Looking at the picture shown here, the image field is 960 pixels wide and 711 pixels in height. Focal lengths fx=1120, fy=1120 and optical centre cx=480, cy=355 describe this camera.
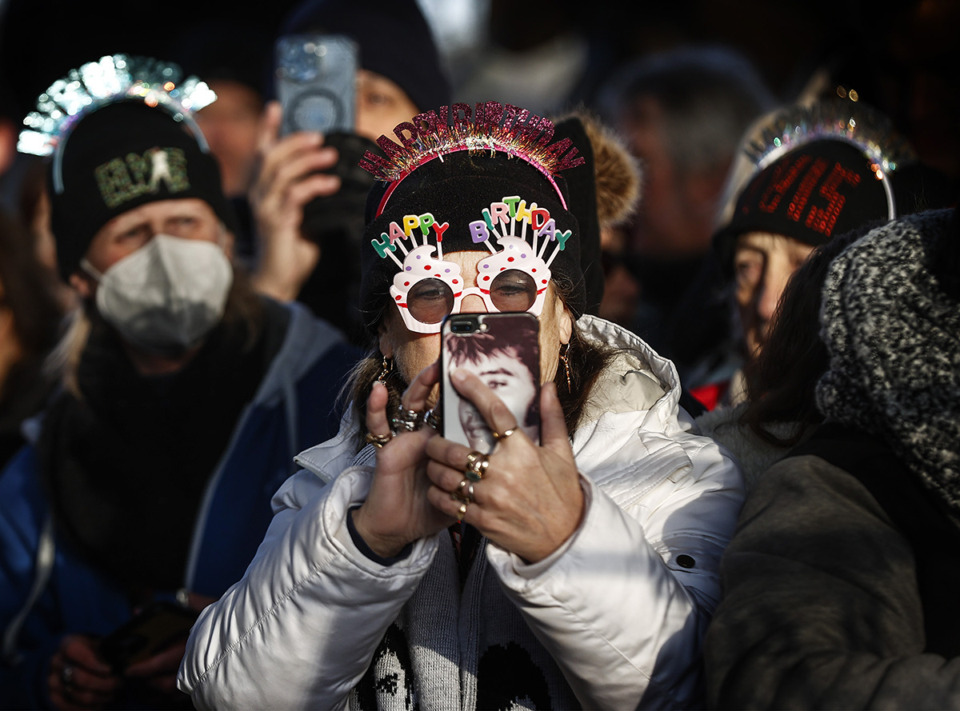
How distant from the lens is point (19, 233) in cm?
470

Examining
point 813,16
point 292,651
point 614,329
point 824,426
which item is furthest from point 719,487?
point 813,16

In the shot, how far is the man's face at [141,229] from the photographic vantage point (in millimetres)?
3703

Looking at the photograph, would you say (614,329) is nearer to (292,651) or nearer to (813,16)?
(292,651)

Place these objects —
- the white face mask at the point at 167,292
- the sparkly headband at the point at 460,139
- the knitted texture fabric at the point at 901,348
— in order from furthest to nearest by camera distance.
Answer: the white face mask at the point at 167,292 < the sparkly headband at the point at 460,139 < the knitted texture fabric at the point at 901,348

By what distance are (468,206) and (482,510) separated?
0.71 meters

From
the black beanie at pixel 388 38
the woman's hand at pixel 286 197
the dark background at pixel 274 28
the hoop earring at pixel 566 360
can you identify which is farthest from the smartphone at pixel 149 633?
the dark background at pixel 274 28

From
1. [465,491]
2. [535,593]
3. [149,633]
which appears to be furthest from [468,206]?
[149,633]

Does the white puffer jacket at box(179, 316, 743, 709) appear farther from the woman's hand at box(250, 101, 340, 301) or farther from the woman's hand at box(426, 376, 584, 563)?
the woman's hand at box(250, 101, 340, 301)

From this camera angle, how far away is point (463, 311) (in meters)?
2.12

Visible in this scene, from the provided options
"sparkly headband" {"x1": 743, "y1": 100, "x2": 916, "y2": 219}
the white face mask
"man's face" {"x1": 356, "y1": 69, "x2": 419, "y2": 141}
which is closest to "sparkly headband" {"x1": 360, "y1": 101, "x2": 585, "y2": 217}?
"sparkly headband" {"x1": 743, "y1": 100, "x2": 916, "y2": 219}

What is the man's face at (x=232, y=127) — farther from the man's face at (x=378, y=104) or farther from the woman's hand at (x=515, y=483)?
the woman's hand at (x=515, y=483)

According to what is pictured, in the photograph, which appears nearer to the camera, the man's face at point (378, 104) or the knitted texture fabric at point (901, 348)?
the knitted texture fabric at point (901, 348)

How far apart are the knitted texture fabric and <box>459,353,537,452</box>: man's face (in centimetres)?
50

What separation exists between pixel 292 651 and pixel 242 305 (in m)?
1.94
